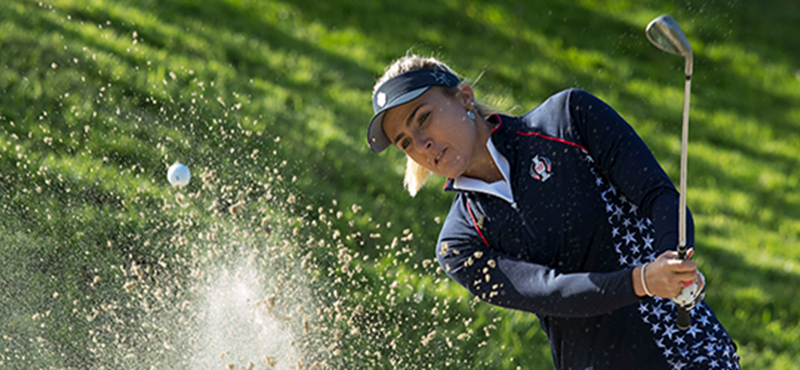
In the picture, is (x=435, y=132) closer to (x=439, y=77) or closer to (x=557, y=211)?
(x=439, y=77)

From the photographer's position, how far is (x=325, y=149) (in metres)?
4.53

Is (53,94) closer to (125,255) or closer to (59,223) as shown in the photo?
(59,223)

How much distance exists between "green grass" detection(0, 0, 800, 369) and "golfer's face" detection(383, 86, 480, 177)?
20.0 inches

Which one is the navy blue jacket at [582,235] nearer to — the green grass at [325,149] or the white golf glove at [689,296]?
the white golf glove at [689,296]

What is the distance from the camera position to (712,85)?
19.7 ft

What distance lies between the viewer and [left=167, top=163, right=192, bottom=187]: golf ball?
152 inches


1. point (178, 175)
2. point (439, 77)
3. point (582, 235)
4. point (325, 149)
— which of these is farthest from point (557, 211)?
point (325, 149)

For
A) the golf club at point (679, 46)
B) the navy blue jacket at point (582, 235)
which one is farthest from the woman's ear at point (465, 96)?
the golf club at point (679, 46)

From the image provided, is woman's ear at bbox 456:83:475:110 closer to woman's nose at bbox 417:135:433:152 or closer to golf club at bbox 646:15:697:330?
woman's nose at bbox 417:135:433:152

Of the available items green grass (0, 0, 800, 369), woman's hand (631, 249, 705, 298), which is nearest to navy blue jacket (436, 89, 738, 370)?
woman's hand (631, 249, 705, 298)

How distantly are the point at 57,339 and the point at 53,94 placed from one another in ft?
5.46

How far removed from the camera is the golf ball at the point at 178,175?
152 inches

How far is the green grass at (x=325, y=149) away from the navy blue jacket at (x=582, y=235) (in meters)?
0.53

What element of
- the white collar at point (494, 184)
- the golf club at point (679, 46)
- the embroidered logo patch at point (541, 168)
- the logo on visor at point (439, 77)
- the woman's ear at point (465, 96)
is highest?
the golf club at point (679, 46)
